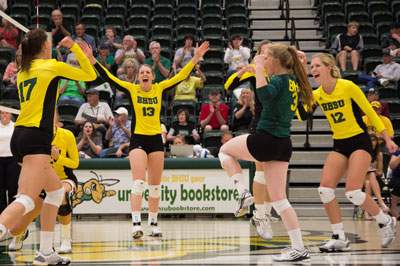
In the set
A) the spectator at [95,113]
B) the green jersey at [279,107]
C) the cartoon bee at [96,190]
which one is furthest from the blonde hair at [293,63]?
the spectator at [95,113]

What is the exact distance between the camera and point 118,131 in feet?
39.1

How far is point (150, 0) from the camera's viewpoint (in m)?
18.3

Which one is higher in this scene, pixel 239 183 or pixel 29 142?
pixel 29 142

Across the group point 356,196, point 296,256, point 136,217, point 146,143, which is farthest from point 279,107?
point 136,217

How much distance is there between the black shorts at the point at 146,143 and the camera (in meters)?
7.81

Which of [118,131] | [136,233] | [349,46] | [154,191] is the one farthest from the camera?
[349,46]

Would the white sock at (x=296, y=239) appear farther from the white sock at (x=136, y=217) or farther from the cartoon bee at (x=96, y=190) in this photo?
the cartoon bee at (x=96, y=190)

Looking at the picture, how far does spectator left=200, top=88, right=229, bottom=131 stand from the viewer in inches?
494

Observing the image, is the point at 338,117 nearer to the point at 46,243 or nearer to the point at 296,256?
the point at 296,256

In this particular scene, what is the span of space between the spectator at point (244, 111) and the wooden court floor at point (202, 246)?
2.96 m

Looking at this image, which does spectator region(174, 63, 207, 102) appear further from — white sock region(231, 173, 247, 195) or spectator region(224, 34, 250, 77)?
white sock region(231, 173, 247, 195)

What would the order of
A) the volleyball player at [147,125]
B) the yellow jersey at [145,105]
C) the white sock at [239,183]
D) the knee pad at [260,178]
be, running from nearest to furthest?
the white sock at [239,183]
the knee pad at [260,178]
the volleyball player at [147,125]
the yellow jersey at [145,105]

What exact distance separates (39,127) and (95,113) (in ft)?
24.4

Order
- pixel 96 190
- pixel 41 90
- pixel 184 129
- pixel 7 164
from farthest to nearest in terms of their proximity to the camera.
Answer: pixel 184 129 < pixel 96 190 < pixel 7 164 < pixel 41 90
